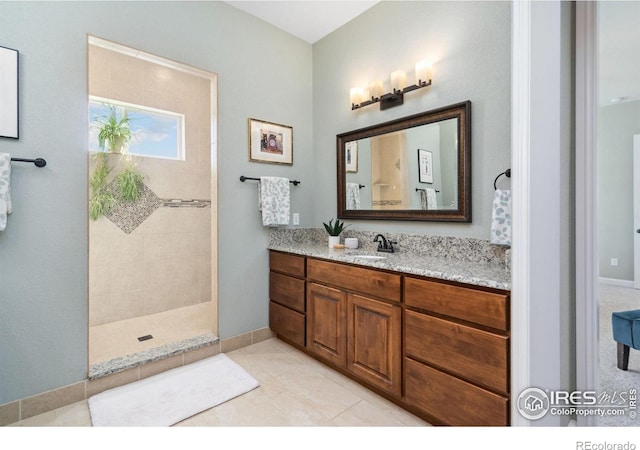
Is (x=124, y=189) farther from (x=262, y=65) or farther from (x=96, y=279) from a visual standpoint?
(x=262, y=65)

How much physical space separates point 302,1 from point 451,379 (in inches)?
116

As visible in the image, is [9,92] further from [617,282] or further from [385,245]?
[617,282]

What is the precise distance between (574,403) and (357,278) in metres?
1.27

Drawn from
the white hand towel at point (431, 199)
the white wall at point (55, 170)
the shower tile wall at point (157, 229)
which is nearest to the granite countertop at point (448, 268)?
the white hand towel at point (431, 199)

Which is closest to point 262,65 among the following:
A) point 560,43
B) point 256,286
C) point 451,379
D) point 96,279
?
point 256,286

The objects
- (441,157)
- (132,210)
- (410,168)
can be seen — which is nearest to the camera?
(441,157)

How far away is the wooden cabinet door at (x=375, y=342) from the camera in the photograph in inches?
70.7

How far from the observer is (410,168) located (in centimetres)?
241

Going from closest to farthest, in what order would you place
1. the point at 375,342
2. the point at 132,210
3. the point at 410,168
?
the point at 375,342 → the point at 410,168 → the point at 132,210

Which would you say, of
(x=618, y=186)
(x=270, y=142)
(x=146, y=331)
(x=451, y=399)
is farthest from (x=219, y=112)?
(x=618, y=186)

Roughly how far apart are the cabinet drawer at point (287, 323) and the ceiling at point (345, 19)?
2.60 metres

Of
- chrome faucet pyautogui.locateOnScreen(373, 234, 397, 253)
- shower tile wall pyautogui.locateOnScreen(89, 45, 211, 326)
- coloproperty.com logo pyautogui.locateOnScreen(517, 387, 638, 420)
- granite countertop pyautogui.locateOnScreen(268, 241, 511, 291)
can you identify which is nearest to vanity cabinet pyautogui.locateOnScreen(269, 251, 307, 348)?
granite countertop pyautogui.locateOnScreen(268, 241, 511, 291)

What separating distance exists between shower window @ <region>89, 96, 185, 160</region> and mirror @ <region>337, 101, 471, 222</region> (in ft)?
6.40

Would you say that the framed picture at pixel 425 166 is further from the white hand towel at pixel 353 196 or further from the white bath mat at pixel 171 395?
the white bath mat at pixel 171 395
